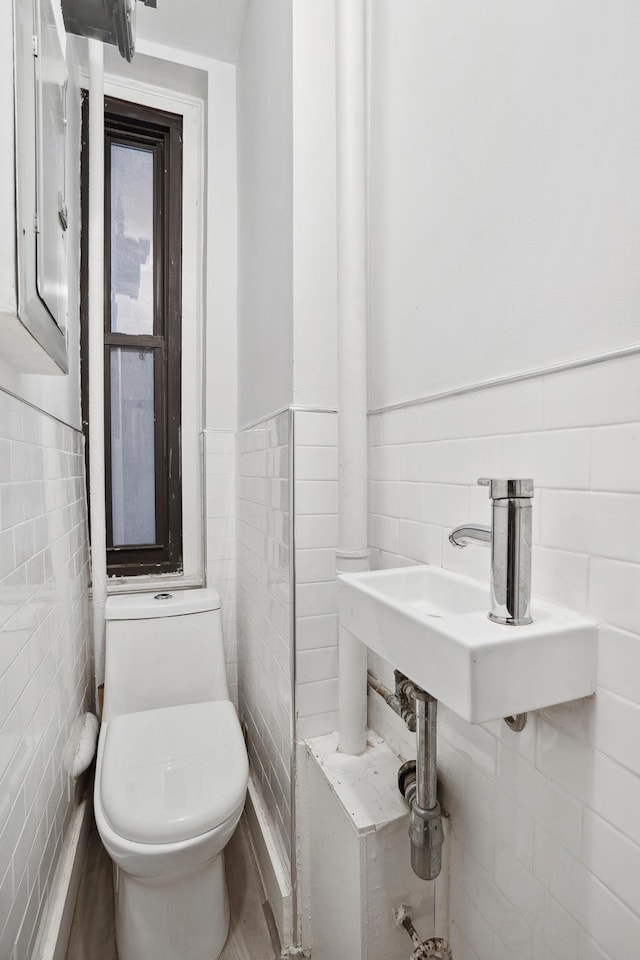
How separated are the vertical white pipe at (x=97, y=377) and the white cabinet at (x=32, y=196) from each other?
27.9 inches

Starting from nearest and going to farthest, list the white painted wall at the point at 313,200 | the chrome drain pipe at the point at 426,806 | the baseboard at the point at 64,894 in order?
the chrome drain pipe at the point at 426,806 → the baseboard at the point at 64,894 → the white painted wall at the point at 313,200

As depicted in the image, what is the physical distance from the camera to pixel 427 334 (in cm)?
93

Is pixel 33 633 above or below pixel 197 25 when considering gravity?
below

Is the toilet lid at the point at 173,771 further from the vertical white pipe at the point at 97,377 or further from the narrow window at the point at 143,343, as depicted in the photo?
the narrow window at the point at 143,343

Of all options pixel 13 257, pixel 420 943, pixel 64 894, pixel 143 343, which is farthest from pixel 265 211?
pixel 64 894

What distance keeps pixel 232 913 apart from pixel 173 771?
0.49m

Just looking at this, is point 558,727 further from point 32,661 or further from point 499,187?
point 32,661

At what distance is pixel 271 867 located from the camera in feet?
4.17

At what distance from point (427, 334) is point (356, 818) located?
3.11 ft

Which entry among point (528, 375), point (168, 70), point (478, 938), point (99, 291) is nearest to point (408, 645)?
point (528, 375)

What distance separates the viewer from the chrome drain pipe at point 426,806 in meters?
0.80

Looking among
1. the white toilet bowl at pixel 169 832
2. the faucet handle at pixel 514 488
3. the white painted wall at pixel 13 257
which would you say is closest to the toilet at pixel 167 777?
the white toilet bowl at pixel 169 832

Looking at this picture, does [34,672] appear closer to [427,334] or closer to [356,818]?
[356,818]

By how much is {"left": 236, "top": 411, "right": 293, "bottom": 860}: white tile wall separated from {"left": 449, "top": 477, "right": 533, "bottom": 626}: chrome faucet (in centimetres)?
65
